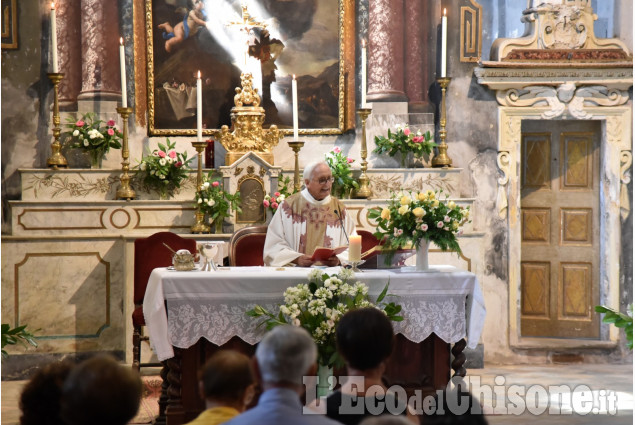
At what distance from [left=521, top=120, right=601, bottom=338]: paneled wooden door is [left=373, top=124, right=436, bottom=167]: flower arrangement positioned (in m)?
1.36

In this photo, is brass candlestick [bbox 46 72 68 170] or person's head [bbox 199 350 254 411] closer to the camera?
person's head [bbox 199 350 254 411]

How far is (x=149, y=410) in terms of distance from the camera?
6520 millimetres

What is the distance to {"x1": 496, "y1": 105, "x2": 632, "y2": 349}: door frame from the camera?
8688mm

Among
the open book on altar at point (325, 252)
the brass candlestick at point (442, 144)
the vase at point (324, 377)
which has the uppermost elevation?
the brass candlestick at point (442, 144)

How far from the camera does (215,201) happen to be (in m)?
8.00

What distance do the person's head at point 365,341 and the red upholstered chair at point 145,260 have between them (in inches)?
152

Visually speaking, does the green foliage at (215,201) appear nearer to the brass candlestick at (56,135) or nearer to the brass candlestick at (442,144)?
the brass candlestick at (56,135)

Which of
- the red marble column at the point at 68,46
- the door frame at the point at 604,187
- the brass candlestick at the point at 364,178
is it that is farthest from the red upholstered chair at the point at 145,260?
the door frame at the point at 604,187

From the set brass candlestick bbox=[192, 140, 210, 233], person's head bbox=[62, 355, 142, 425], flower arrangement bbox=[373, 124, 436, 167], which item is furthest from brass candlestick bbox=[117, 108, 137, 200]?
person's head bbox=[62, 355, 142, 425]

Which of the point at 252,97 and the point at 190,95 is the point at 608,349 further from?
the point at 190,95

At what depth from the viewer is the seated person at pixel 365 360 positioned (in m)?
3.24

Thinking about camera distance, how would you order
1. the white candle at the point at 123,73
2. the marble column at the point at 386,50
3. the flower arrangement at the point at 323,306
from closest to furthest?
the flower arrangement at the point at 323,306 → the white candle at the point at 123,73 → the marble column at the point at 386,50

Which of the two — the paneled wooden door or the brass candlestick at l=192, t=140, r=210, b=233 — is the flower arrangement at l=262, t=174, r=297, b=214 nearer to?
the brass candlestick at l=192, t=140, r=210, b=233

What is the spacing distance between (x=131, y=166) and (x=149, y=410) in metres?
2.78
